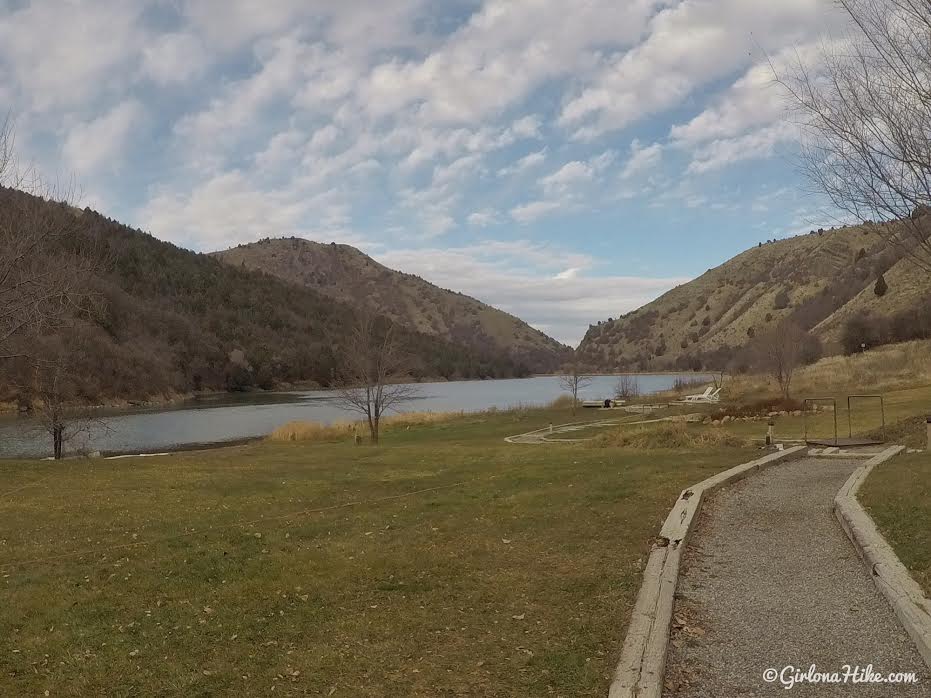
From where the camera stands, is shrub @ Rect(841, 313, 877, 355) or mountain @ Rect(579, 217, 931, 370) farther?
mountain @ Rect(579, 217, 931, 370)

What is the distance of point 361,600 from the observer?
6.86 metres

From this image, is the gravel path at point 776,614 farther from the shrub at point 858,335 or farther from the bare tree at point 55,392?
the shrub at point 858,335

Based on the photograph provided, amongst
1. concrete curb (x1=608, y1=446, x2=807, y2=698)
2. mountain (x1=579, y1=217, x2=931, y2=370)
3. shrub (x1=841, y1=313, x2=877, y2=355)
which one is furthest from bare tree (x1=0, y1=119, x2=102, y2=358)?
shrub (x1=841, y1=313, x2=877, y2=355)

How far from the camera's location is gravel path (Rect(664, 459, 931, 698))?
474 cm

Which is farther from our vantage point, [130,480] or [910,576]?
[130,480]

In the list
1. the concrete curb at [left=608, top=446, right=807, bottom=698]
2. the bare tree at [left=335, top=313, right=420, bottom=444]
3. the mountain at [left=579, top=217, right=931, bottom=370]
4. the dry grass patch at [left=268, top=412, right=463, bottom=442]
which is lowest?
the dry grass patch at [left=268, top=412, right=463, bottom=442]

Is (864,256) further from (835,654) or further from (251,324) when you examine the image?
(835,654)

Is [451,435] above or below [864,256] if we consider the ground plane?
below

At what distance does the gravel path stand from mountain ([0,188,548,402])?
63.1 meters

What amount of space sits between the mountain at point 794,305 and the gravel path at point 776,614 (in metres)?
41.1

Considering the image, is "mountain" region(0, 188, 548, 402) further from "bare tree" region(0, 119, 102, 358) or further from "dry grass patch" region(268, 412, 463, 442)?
"bare tree" region(0, 119, 102, 358)

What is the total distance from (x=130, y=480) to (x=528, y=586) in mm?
12806

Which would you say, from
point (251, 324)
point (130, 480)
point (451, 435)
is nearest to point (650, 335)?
point (251, 324)

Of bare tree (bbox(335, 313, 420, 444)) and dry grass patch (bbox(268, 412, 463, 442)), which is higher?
bare tree (bbox(335, 313, 420, 444))
